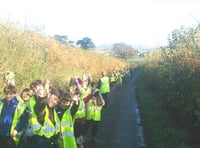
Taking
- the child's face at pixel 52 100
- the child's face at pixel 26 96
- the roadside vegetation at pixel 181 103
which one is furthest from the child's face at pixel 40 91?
the roadside vegetation at pixel 181 103

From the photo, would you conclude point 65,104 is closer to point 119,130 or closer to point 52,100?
point 52,100

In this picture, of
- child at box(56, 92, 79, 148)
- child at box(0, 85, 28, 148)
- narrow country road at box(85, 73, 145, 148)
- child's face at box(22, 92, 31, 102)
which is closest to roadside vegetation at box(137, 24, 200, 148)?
narrow country road at box(85, 73, 145, 148)

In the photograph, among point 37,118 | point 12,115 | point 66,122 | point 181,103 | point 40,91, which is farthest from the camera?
point 181,103

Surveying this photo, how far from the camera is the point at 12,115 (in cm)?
970

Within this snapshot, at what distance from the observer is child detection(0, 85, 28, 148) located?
967cm

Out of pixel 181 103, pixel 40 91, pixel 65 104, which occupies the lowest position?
pixel 181 103

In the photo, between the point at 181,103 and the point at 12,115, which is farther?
the point at 181,103

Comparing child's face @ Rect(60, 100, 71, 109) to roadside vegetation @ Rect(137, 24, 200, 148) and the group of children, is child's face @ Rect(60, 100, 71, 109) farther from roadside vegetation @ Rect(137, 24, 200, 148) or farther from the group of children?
roadside vegetation @ Rect(137, 24, 200, 148)

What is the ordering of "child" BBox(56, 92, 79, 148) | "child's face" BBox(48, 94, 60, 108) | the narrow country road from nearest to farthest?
"child's face" BBox(48, 94, 60, 108) < "child" BBox(56, 92, 79, 148) < the narrow country road

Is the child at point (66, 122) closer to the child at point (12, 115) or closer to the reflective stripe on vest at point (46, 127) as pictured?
the reflective stripe on vest at point (46, 127)

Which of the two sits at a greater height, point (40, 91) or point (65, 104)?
point (40, 91)

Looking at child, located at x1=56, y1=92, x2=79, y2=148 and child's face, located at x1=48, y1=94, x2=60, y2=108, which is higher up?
child's face, located at x1=48, y1=94, x2=60, y2=108

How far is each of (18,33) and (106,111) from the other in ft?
22.9

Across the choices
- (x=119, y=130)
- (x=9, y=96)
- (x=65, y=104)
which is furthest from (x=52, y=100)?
(x=119, y=130)
